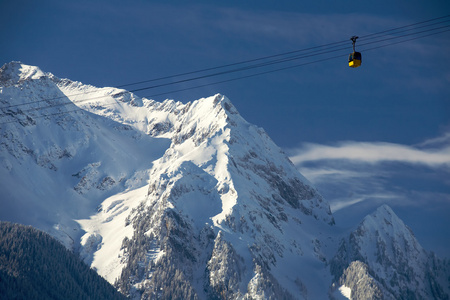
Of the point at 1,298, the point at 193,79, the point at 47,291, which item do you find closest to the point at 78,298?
the point at 47,291

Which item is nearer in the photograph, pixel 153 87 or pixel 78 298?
pixel 153 87

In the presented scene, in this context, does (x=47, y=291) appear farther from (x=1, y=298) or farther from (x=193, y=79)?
(x=193, y=79)

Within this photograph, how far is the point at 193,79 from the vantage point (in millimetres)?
101188

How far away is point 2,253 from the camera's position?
199875 millimetres

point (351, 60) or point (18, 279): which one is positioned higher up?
point (351, 60)

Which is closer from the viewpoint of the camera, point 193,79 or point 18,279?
point 193,79

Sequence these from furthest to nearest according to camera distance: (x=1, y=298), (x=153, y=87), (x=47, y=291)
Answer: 1. (x=47, y=291)
2. (x=1, y=298)
3. (x=153, y=87)

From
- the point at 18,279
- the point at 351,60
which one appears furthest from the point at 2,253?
the point at 351,60

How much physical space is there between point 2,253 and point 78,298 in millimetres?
23757

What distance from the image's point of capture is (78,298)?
643ft

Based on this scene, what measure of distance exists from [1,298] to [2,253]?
2290 cm

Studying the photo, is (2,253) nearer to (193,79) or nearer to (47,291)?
(47,291)

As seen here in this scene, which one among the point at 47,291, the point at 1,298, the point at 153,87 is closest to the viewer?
the point at 153,87

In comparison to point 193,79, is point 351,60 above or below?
above
